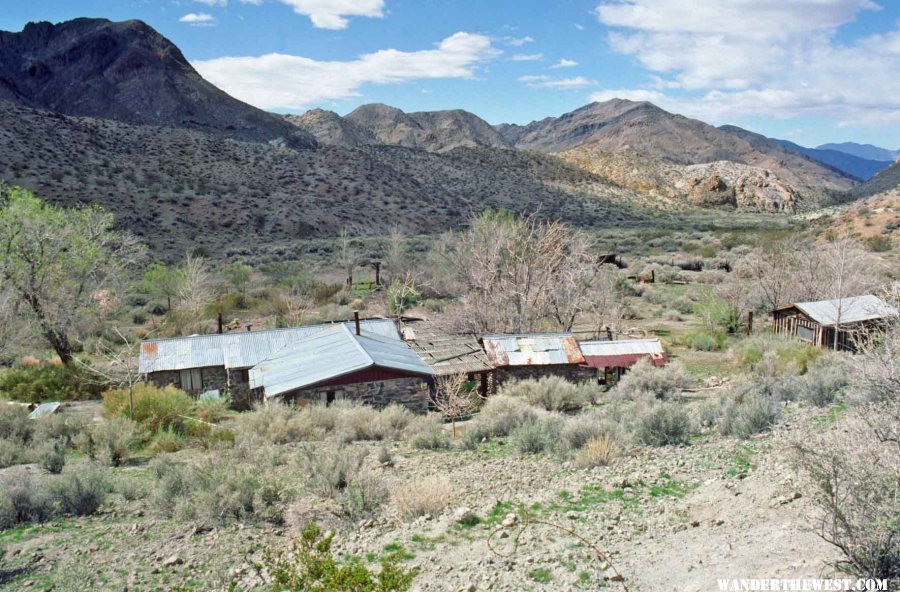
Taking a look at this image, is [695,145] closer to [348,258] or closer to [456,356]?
[348,258]

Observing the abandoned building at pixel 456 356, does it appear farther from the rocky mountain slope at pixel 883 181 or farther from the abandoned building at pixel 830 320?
the rocky mountain slope at pixel 883 181

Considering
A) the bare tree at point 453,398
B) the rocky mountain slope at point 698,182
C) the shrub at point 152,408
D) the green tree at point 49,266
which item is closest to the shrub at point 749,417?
the bare tree at point 453,398

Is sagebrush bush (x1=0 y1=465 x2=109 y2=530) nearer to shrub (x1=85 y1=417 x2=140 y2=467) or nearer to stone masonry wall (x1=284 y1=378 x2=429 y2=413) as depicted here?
shrub (x1=85 y1=417 x2=140 y2=467)

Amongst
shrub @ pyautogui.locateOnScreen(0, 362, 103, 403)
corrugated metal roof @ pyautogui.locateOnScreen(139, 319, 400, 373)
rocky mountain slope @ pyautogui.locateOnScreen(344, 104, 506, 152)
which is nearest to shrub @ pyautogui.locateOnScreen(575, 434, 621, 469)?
corrugated metal roof @ pyautogui.locateOnScreen(139, 319, 400, 373)

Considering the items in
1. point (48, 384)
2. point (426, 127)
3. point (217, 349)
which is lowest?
point (48, 384)

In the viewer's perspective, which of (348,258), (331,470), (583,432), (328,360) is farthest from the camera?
(348,258)

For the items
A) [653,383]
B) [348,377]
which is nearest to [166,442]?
[348,377]

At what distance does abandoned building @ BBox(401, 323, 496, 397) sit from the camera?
19.8 meters

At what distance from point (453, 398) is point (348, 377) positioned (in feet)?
11.1

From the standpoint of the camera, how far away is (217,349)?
2173cm

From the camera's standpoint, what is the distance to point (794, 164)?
184250 mm

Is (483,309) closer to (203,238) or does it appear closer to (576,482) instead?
(576,482)

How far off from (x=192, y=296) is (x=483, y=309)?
45.6ft

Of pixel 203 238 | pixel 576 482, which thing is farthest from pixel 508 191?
pixel 576 482
